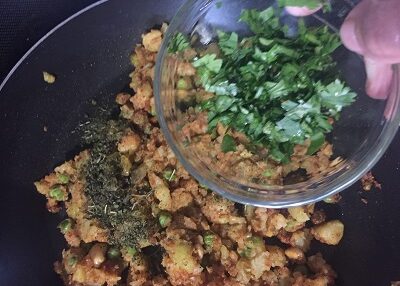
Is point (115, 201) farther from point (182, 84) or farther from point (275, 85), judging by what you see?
point (275, 85)

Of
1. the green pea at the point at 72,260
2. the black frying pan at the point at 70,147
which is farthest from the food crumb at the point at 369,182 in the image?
the green pea at the point at 72,260

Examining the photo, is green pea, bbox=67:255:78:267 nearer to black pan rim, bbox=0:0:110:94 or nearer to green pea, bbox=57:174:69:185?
green pea, bbox=57:174:69:185

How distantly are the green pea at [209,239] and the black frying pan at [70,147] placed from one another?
35 centimetres

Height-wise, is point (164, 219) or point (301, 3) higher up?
point (301, 3)

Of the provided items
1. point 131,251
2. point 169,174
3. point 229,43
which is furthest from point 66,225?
point 229,43

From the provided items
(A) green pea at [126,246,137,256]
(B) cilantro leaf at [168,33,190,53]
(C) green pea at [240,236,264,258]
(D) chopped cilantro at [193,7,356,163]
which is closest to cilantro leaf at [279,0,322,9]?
(D) chopped cilantro at [193,7,356,163]

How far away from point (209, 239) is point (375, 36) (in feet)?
2.51

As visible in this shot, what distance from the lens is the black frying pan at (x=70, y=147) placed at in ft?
6.02

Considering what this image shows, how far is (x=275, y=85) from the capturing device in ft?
4.98

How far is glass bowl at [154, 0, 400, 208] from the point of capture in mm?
1590

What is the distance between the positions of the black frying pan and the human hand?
0.33 metres

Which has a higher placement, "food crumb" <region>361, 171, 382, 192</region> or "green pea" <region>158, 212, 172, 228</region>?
"green pea" <region>158, 212, 172, 228</region>

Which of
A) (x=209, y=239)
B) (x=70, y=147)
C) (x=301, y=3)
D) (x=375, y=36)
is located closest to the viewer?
(x=375, y=36)

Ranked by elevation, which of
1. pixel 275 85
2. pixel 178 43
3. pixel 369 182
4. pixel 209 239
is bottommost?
pixel 369 182
